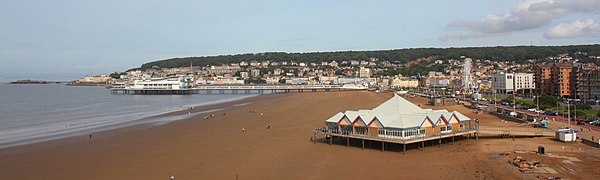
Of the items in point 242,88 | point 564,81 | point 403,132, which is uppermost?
point 564,81

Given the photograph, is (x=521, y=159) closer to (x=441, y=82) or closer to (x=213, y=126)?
(x=213, y=126)

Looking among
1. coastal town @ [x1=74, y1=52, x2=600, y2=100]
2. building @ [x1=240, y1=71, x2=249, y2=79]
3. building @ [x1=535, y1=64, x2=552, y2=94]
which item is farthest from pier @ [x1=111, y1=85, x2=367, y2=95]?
building @ [x1=240, y1=71, x2=249, y2=79]

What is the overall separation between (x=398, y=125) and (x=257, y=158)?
6635 millimetres

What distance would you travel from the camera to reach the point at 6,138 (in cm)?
2925

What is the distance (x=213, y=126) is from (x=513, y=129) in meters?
19.1

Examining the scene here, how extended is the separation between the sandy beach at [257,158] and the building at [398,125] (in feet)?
2.07

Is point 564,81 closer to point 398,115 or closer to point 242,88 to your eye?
point 398,115

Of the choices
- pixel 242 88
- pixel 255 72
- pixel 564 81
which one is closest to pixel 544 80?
pixel 564 81

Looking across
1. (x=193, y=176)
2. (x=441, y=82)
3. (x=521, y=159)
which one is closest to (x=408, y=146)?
(x=521, y=159)

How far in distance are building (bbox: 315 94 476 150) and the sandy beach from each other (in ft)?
2.07

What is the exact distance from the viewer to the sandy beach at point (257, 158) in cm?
1794

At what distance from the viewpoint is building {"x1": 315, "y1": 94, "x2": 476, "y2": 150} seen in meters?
22.6

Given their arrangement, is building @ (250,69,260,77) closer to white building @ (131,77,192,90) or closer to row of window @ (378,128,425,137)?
white building @ (131,77,192,90)

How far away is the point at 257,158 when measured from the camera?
21188 mm
